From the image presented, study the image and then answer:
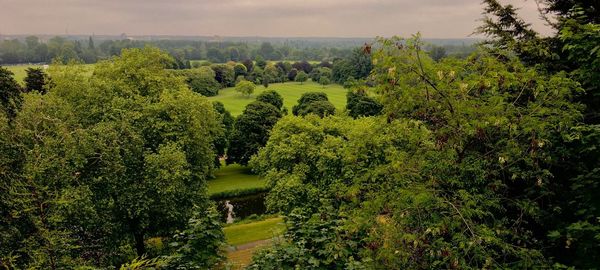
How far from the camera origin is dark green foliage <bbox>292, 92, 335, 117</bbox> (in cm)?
5851

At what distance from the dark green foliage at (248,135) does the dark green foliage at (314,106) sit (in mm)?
6062

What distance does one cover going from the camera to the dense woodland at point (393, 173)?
8.56 m

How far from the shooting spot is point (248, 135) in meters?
50.5

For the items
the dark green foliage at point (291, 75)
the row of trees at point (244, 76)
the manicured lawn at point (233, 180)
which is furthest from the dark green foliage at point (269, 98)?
the dark green foliage at point (291, 75)

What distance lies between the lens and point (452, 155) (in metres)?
9.03

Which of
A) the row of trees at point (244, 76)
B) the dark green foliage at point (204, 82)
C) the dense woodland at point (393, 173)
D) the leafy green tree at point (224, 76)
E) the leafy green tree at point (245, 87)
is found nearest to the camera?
the dense woodland at point (393, 173)

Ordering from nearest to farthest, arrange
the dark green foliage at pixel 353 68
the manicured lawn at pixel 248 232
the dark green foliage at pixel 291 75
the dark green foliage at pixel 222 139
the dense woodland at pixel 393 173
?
1. the dense woodland at pixel 393 173
2. the manicured lawn at pixel 248 232
3. the dark green foliage at pixel 222 139
4. the dark green foliage at pixel 353 68
5. the dark green foliage at pixel 291 75

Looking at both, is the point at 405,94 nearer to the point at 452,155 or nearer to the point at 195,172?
the point at 452,155

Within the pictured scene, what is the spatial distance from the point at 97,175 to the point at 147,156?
2417 mm

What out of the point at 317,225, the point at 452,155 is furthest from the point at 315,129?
the point at 452,155

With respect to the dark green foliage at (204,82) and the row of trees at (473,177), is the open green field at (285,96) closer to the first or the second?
the dark green foliage at (204,82)

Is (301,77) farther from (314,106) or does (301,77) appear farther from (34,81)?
(34,81)

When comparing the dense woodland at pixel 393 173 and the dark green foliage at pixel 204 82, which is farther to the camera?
the dark green foliage at pixel 204 82

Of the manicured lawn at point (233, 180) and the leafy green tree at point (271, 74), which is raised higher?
the leafy green tree at point (271, 74)
